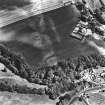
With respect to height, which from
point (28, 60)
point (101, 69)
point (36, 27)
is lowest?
point (101, 69)

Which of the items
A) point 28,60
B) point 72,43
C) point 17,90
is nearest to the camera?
point 17,90

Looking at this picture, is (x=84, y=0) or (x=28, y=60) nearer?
(x=28, y=60)

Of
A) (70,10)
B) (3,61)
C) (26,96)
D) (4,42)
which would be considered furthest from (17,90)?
(70,10)

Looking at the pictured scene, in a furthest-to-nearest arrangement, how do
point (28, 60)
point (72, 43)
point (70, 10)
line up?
point (70, 10) → point (72, 43) → point (28, 60)

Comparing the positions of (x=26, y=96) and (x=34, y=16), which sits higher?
(x=34, y=16)

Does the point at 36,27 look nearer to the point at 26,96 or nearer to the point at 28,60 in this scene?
the point at 28,60

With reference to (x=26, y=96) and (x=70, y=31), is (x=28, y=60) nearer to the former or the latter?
(x=26, y=96)

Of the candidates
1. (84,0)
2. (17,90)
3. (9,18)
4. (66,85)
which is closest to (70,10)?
(84,0)
